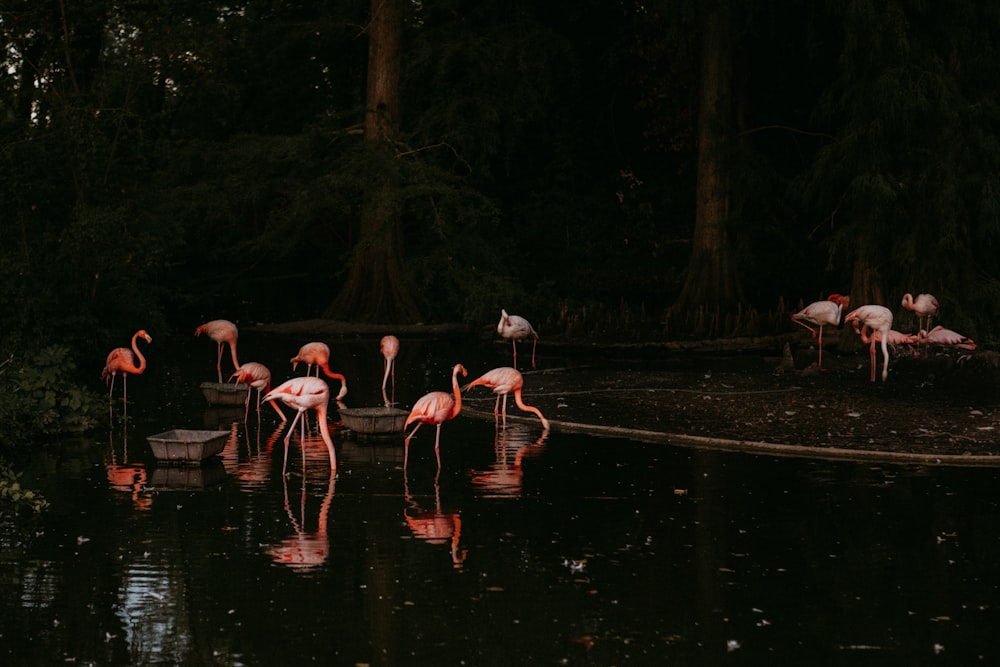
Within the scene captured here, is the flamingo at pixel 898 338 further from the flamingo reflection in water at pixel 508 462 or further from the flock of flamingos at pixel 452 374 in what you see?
the flamingo reflection in water at pixel 508 462

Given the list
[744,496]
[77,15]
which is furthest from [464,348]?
[744,496]

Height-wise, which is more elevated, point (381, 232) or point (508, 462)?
point (381, 232)

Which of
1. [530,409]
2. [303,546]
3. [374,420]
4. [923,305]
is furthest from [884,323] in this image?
[303,546]

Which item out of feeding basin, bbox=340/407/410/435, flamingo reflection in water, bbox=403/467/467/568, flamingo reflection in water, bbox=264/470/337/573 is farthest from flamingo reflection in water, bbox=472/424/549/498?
flamingo reflection in water, bbox=264/470/337/573

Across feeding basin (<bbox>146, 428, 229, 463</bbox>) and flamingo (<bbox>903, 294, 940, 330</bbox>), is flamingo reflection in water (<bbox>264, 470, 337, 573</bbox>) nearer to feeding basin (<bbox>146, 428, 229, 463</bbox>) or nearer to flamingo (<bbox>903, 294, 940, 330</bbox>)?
feeding basin (<bbox>146, 428, 229, 463</bbox>)

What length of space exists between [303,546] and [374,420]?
15.9ft

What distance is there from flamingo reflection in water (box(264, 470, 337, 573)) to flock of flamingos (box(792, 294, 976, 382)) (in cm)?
1012

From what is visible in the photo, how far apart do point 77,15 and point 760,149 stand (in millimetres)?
16851

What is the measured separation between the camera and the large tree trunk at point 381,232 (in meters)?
30.6

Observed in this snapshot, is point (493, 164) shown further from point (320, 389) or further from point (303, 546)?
point (303, 546)

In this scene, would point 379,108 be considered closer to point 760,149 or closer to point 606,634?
point 760,149

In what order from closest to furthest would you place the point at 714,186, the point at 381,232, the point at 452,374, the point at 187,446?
the point at 187,446
the point at 452,374
the point at 714,186
the point at 381,232

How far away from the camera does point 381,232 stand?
30.6 metres

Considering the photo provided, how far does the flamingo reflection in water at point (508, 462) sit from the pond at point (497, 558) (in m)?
0.05
